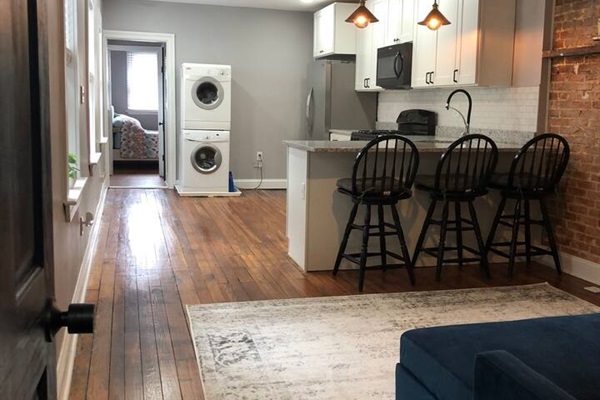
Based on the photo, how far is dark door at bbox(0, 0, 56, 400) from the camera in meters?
0.62

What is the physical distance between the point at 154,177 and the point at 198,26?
2.55 meters

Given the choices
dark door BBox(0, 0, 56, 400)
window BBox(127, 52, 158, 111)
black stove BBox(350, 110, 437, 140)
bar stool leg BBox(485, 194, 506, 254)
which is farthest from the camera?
window BBox(127, 52, 158, 111)

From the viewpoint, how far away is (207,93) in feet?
24.9

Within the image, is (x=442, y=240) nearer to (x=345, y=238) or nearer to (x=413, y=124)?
(x=345, y=238)

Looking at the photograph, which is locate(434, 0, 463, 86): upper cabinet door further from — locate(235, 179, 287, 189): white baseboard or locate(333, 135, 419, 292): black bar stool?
locate(235, 179, 287, 189): white baseboard

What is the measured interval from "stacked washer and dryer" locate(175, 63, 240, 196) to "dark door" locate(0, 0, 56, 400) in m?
6.70

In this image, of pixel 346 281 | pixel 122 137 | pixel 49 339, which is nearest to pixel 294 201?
pixel 346 281

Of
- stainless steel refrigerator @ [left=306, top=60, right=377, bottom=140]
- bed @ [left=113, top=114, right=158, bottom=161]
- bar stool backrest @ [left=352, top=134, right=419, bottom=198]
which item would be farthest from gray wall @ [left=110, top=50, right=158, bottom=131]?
bar stool backrest @ [left=352, top=134, right=419, bottom=198]

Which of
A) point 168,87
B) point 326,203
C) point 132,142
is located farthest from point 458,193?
point 132,142

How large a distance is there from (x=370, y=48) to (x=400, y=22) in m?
0.81

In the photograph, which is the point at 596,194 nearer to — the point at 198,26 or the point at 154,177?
the point at 198,26

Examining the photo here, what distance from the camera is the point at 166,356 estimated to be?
2.78m

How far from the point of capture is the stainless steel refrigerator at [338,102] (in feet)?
23.8

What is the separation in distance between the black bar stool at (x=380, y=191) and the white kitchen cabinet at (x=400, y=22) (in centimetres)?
196
